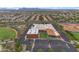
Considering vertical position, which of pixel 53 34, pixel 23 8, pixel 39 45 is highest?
pixel 23 8

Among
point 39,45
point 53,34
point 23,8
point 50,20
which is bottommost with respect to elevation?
point 39,45

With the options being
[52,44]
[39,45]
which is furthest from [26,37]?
[52,44]
